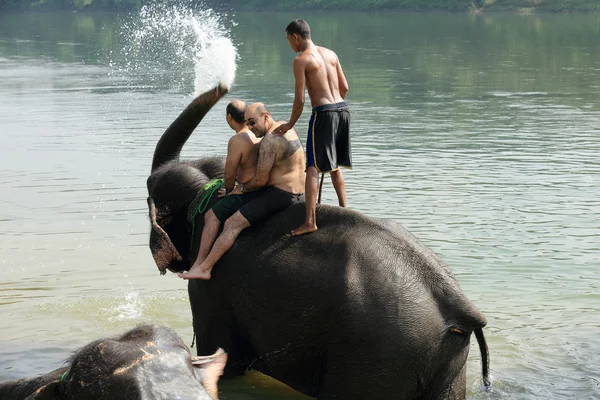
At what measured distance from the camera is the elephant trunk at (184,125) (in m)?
7.83

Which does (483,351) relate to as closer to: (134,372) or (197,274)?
(197,274)

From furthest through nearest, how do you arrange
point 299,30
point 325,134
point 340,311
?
1. point 299,30
2. point 325,134
3. point 340,311

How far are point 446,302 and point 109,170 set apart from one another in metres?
11.7

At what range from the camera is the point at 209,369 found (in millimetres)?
3727

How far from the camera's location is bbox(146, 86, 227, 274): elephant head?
7.80 m

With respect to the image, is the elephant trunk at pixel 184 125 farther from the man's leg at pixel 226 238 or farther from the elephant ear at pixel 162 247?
the man's leg at pixel 226 238

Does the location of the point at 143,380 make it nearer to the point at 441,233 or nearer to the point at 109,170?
the point at 441,233

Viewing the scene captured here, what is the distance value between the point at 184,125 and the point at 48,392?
4.75 meters

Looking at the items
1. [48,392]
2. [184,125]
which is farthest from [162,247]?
[48,392]

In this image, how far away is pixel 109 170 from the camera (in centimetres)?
1725

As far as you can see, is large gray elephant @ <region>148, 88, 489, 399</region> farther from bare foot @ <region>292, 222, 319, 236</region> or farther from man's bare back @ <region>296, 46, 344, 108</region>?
man's bare back @ <region>296, 46, 344, 108</region>

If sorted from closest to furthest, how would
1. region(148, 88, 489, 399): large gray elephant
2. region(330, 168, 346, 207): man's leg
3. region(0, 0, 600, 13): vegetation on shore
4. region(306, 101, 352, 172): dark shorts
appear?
region(148, 88, 489, 399): large gray elephant
region(306, 101, 352, 172): dark shorts
region(330, 168, 346, 207): man's leg
region(0, 0, 600, 13): vegetation on shore

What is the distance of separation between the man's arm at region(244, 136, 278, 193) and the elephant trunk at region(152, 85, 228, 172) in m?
0.85

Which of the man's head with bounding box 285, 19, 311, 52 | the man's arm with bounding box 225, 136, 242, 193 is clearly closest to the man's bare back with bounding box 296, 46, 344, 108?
the man's head with bounding box 285, 19, 311, 52
